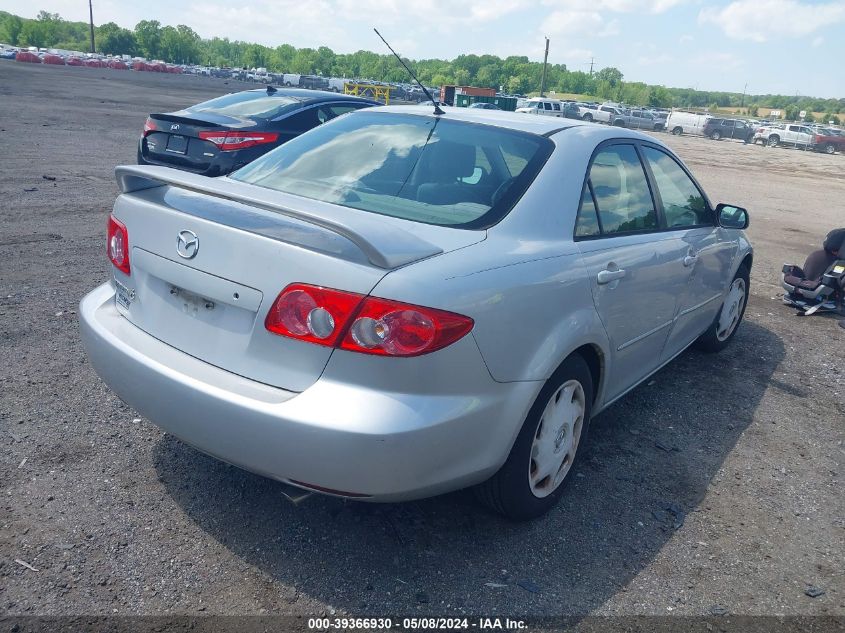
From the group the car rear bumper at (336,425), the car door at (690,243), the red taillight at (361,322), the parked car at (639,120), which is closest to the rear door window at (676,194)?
the car door at (690,243)

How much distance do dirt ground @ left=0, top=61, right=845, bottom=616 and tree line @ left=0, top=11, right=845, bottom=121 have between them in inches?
4544

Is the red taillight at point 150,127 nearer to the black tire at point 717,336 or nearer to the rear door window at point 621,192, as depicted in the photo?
the rear door window at point 621,192

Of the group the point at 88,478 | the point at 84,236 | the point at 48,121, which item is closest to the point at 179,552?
the point at 88,478

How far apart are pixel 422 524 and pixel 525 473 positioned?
493 millimetres

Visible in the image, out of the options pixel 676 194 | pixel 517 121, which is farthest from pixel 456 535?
pixel 676 194

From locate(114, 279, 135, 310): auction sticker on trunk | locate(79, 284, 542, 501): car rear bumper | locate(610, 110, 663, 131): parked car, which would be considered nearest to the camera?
locate(79, 284, 542, 501): car rear bumper

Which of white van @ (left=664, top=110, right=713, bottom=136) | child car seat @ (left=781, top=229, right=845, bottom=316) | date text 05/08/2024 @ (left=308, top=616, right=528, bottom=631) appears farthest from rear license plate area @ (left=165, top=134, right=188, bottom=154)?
white van @ (left=664, top=110, right=713, bottom=136)

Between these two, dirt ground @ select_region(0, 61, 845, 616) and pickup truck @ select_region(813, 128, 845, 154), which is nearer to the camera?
dirt ground @ select_region(0, 61, 845, 616)

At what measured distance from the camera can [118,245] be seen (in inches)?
119

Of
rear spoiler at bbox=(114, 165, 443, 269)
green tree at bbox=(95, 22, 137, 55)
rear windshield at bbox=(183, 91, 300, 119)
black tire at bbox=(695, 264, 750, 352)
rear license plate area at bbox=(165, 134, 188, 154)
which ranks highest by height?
green tree at bbox=(95, 22, 137, 55)

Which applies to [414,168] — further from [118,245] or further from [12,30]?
[12,30]

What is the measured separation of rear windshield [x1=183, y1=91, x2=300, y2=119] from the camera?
8.65 meters

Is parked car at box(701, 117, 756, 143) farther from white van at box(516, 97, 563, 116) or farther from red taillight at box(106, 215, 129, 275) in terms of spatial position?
red taillight at box(106, 215, 129, 275)

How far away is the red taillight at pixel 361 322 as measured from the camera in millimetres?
2285
